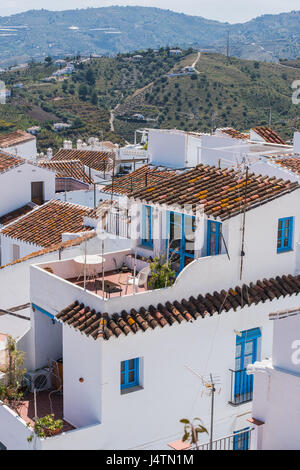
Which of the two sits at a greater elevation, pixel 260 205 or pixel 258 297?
pixel 260 205

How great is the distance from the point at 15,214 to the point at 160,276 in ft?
49.6

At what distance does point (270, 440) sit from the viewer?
40.3ft

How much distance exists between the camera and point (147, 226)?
17.9 m

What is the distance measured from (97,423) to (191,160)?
17.5 metres

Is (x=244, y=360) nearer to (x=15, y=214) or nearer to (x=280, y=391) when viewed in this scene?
(x=280, y=391)

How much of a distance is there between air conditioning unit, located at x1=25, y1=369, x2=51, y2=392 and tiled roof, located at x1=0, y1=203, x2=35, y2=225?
12.3m

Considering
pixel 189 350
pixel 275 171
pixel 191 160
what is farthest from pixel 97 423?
pixel 191 160

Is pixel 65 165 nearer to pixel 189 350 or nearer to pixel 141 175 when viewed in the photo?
pixel 141 175

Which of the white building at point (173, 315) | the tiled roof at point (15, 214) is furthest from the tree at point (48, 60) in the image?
the white building at point (173, 315)

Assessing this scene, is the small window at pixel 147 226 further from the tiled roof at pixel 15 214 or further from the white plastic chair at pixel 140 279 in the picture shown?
the tiled roof at pixel 15 214

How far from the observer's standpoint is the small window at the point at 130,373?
48.5 feet

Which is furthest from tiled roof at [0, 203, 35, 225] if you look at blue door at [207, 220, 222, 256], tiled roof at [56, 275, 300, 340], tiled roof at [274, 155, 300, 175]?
tiled roof at [56, 275, 300, 340]
